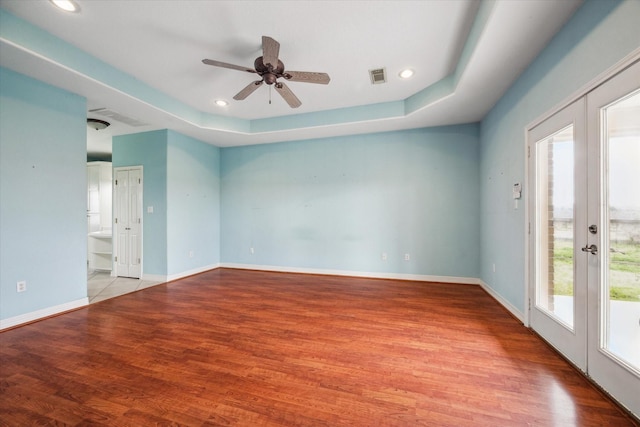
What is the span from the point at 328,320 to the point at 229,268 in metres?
3.44

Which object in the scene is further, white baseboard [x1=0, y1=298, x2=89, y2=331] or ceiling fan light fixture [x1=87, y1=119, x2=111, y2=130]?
ceiling fan light fixture [x1=87, y1=119, x2=111, y2=130]

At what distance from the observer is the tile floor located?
12.1 ft

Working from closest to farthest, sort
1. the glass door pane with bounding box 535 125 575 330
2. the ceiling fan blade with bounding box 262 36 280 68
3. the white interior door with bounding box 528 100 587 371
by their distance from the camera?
the white interior door with bounding box 528 100 587 371, the glass door pane with bounding box 535 125 575 330, the ceiling fan blade with bounding box 262 36 280 68

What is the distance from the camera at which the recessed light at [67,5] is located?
202cm

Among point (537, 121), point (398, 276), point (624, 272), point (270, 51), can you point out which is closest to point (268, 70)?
point (270, 51)

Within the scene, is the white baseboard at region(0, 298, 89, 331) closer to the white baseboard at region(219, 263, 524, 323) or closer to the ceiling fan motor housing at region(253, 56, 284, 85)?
the white baseboard at region(219, 263, 524, 323)

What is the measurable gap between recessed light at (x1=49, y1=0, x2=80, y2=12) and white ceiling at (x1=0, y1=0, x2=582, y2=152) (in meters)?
0.05

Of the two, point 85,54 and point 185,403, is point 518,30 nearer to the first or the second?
point 185,403

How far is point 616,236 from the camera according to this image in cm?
157

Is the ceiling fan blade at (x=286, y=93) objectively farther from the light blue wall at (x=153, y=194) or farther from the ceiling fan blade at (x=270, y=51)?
the light blue wall at (x=153, y=194)

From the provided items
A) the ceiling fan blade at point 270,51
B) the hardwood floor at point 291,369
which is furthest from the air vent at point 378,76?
the hardwood floor at point 291,369

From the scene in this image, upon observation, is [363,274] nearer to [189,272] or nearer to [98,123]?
[189,272]

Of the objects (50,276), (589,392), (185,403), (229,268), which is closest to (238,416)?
(185,403)

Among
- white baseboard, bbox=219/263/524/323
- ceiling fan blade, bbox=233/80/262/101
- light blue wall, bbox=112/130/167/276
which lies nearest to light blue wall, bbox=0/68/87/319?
light blue wall, bbox=112/130/167/276
